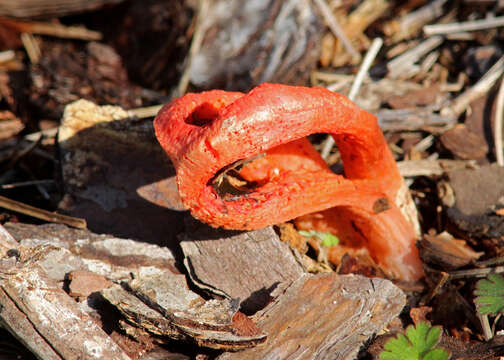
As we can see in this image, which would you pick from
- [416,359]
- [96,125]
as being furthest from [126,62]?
[416,359]

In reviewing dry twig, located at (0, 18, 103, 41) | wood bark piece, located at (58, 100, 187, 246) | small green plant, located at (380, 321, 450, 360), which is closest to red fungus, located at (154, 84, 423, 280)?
wood bark piece, located at (58, 100, 187, 246)

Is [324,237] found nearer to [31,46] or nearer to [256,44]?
[256,44]

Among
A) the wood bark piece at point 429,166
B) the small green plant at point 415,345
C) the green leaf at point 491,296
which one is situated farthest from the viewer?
the wood bark piece at point 429,166

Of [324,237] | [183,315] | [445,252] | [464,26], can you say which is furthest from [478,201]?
[183,315]

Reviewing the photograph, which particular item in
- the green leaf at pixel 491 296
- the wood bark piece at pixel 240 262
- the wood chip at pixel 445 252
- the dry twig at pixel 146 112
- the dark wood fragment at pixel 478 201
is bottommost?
the wood chip at pixel 445 252

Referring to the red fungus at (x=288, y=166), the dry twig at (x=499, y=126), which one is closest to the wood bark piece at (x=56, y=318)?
the red fungus at (x=288, y=166)

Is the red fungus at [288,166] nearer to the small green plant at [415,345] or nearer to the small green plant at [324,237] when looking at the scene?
the small green plant at [324,237]

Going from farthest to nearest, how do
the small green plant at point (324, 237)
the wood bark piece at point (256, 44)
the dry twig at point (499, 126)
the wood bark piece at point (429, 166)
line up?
the wood bark piece at point (256, 44), the dry twig at point (499, 126), the wood bark piece at point (429, 166), the small green plant at point (324, 237)

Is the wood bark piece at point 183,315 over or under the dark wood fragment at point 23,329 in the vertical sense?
under
